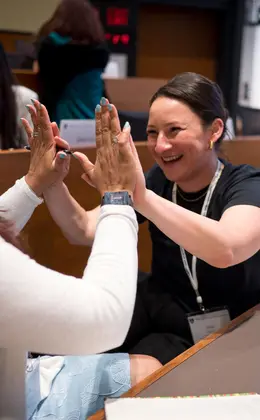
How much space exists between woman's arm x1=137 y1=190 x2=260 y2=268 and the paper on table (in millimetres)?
353

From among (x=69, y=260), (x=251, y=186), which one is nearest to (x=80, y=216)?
(x=69, y=260)

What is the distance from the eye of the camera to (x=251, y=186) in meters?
1.25

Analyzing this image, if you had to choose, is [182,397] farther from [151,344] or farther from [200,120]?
[200,120]

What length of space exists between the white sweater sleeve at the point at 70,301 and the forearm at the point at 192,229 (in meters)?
0.33

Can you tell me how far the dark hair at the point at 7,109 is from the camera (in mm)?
2016

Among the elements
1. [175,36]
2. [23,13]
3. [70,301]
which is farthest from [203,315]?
[23,13]

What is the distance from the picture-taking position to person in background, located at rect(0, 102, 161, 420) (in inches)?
27.0

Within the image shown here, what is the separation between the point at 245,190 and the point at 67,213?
0.50 meters

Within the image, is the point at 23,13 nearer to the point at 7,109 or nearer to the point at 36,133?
the point at 7,109

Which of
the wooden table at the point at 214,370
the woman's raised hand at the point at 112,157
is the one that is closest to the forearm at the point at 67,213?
the woman's raised hand at the point at 112,157

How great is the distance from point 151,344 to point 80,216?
1.36 feet

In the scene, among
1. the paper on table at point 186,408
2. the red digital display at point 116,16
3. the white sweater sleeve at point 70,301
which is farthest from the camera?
the red digital display at point 116,16

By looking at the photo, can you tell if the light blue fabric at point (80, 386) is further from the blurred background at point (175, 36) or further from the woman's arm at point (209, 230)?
the blurred background at point (175, 36)

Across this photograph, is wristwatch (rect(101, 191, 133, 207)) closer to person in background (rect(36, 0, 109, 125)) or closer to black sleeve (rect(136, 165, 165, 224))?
black sleeve (rect(136, 165, 165, 224))
